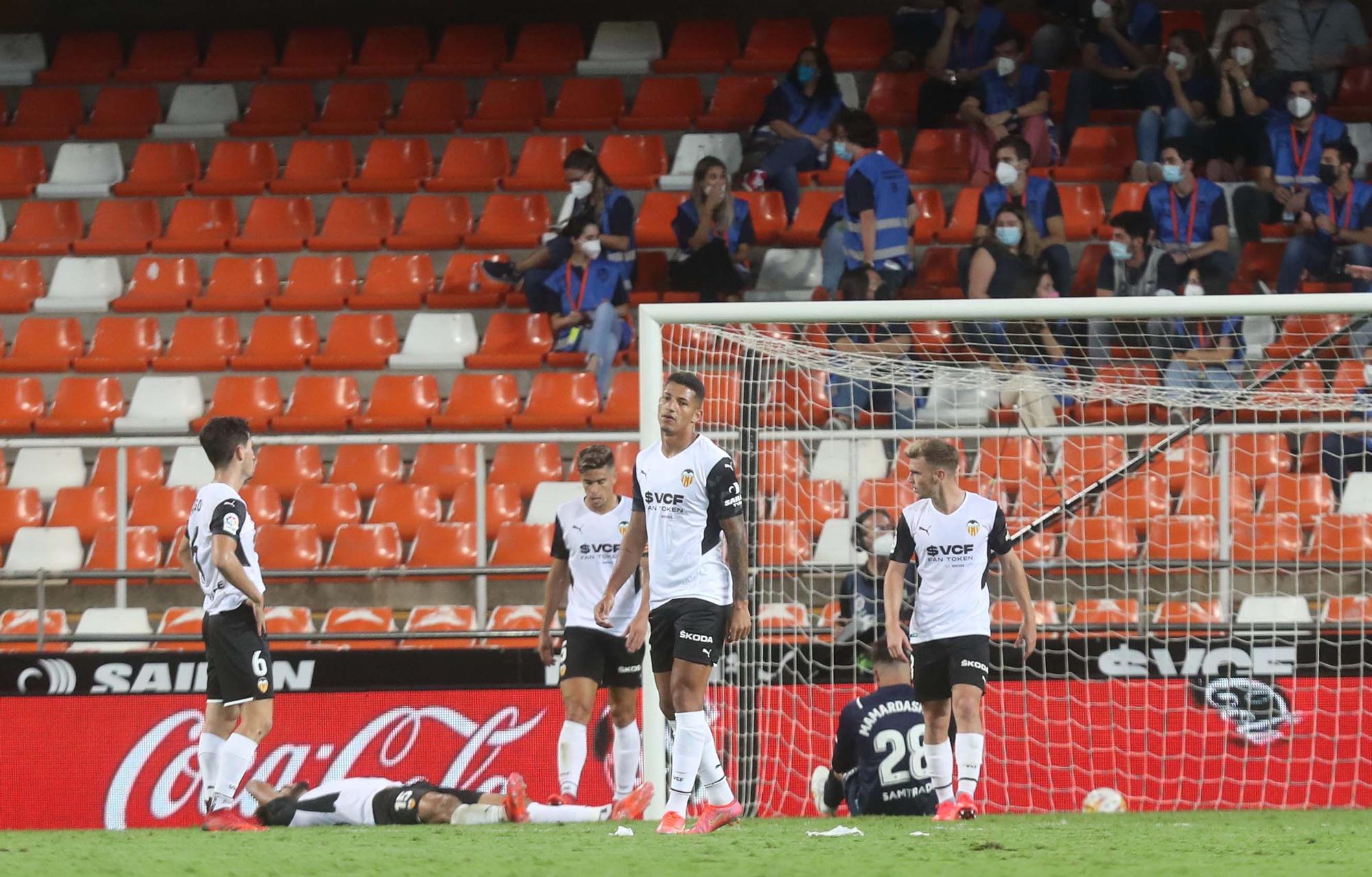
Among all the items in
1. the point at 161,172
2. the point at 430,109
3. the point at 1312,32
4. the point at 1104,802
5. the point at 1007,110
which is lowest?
the point at 1104,802

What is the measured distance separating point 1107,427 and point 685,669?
138 inches

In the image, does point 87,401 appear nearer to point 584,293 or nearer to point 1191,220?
point 584,293

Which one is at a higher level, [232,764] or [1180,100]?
[1180,100]

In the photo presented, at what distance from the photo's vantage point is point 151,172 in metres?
14.1

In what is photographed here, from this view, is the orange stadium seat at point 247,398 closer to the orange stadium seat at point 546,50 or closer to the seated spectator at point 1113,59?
the orange stadium seat at point 546,50

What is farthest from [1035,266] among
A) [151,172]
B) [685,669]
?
[151,172]

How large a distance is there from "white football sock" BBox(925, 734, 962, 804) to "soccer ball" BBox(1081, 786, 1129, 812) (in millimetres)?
1547

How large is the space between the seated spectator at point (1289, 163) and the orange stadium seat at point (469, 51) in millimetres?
6382

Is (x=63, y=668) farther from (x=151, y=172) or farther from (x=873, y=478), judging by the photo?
(x=151, y=172)

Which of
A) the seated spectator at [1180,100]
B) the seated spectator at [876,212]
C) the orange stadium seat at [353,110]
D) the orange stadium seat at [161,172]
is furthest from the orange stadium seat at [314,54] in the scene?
the seated spectator at [1180,100]

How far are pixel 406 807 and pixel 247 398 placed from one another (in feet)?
15.8

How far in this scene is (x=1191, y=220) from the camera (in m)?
11.6

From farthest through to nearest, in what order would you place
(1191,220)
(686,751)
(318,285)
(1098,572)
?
(318,285) < (1191,220) < (1098,572) < (686,751)

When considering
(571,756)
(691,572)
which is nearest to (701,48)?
(571,756)
